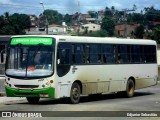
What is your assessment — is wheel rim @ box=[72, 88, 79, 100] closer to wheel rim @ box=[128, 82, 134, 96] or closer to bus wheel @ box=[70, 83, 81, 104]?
bus wheel @ box=[70, 83, 81, 104]

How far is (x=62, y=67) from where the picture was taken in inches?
814

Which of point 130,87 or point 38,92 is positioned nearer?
point 38,92

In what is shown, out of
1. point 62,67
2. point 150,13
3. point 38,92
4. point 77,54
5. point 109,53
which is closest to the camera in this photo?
point 38,92

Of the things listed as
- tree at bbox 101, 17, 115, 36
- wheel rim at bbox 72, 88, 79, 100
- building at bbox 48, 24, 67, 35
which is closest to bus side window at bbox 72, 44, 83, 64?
wheel rim at bbox 72, 88, 79, 100

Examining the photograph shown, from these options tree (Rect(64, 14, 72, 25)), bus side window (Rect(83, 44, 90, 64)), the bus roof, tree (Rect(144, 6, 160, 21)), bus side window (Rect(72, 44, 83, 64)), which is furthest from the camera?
tree (Rect(64, 14, 72, 25))

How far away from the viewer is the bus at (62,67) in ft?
66.4

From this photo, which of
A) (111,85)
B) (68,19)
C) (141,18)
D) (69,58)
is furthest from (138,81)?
(68,19)

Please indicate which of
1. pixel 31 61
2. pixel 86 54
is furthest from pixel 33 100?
pixel 86 54

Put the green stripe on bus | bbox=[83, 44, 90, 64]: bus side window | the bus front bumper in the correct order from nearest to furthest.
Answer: the bus front bumper → the green stripe on bus → bbox=[83, 44, 90, 64]: bus side window

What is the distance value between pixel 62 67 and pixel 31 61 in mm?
1252

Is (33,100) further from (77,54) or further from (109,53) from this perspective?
(109,53)

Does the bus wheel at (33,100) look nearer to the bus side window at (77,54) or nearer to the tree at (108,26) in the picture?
the bus side window at (77,54)

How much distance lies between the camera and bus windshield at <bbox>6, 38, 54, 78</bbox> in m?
20.2

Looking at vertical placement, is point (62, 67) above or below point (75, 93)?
above
